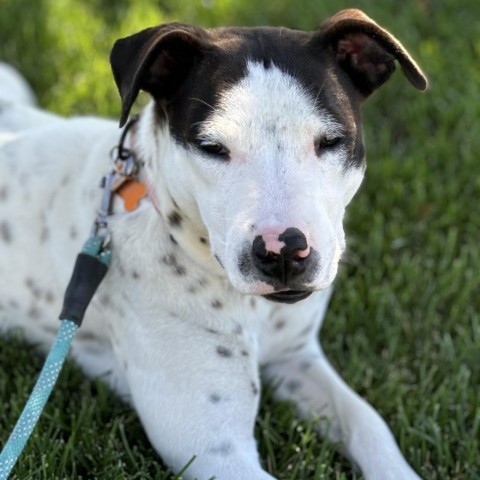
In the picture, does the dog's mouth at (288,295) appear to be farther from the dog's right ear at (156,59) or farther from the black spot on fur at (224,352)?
the dog's right ear at (156,59)

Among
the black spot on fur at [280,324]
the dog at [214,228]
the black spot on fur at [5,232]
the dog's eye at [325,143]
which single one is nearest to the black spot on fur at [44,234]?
the dog at [214,228]

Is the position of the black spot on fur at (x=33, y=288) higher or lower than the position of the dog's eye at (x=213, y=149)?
lower

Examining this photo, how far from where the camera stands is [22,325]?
13.4ft

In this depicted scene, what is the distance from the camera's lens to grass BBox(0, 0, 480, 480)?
12.0 feet

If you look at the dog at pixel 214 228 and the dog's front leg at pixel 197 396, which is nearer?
the dog at pixel 214 228

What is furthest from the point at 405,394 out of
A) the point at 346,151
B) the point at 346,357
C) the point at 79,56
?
the point at 79,56

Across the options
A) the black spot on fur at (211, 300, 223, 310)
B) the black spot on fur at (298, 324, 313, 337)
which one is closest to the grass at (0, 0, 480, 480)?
the black spot on fur at (298, 324, 313, 337)

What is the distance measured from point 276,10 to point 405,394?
336 centimetres

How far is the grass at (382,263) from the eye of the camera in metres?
3.64

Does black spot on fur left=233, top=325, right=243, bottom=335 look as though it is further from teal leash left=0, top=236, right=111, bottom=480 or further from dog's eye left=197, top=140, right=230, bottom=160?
dog's eye left=197, top=140, right=230, bottom=160

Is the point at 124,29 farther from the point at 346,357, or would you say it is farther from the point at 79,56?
the point at 346,357

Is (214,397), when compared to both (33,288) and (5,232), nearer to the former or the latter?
(33,288)

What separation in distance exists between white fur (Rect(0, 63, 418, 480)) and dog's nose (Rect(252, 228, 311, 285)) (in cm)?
4

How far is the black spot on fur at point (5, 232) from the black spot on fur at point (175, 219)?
0.93 m
